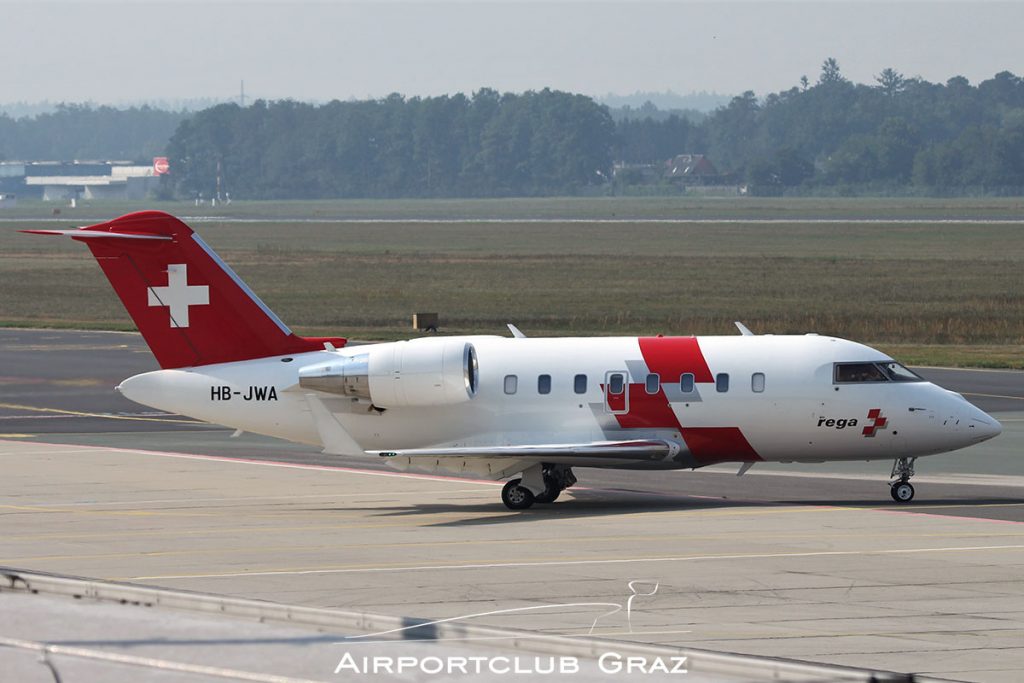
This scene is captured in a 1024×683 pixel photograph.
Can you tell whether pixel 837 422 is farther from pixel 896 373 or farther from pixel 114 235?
pixel 114 235

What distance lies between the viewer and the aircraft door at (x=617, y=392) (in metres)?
30.6

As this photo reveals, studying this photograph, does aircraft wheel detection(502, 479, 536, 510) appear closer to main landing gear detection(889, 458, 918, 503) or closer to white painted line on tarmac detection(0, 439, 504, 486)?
white painted line on tarmac detection(0, 439, 504, 486)

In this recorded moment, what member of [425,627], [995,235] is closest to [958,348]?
[425,627]

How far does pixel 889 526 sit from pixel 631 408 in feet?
18.6

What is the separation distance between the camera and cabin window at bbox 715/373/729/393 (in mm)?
30391

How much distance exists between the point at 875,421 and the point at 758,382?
2372 millimetres

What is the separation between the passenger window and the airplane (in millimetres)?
31

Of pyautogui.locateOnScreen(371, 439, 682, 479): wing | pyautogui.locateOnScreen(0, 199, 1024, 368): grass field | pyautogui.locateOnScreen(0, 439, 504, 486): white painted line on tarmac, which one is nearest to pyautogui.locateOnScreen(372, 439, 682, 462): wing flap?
pyautogui.locateOnScreen(371, 439, 682, 479): wing

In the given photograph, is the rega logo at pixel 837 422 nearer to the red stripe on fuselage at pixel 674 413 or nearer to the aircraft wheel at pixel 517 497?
the red stripe on fuselage at pixel 674 413

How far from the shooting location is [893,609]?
66.0 ft

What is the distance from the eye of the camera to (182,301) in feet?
103

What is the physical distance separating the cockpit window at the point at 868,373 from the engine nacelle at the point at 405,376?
7236 mm

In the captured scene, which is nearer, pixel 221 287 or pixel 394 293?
pixel 221 287

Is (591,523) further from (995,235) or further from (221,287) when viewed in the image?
(995,235)
